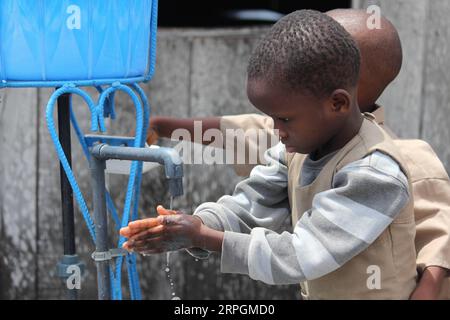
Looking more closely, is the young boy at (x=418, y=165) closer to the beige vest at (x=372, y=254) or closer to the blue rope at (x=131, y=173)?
the beige vest at (x=372, y=254)

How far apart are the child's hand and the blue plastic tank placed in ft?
1.29

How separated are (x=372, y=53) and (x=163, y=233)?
25.9 inches

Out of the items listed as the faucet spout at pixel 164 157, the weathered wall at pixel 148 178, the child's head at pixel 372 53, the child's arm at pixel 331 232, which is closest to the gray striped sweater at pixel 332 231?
the child's arm at pixel 331 232

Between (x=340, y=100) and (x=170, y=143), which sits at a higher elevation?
(x=340, y=100)

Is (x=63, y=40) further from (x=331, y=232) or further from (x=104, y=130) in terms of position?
(x=331, y=232)

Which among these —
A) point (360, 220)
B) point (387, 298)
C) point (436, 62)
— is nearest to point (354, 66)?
point (360, 220)

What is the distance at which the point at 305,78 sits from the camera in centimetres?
122

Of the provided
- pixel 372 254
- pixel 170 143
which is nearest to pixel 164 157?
pixel 372 254

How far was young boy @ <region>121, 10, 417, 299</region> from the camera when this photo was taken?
122cm

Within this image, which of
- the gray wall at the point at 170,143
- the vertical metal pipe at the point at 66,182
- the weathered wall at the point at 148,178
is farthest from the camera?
the weathered wall at the point at 148,178

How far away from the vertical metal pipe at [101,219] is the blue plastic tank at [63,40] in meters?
0.17

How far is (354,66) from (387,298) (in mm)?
416

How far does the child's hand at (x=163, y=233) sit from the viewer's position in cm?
121
